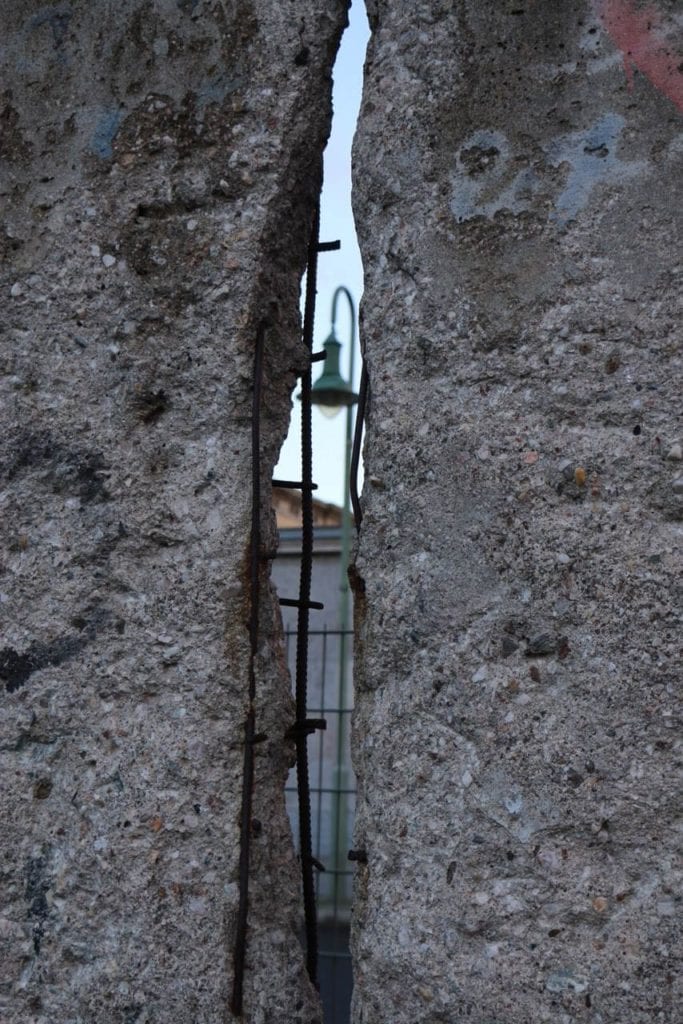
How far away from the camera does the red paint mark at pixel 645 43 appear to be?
183cm

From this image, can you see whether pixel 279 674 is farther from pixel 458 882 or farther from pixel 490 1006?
pixel 490 1006

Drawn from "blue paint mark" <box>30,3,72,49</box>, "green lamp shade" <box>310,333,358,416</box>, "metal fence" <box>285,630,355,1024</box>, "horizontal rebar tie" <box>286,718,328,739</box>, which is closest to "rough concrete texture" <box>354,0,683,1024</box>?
"horizontal rebar tie" <box>286,718,328,739</box>

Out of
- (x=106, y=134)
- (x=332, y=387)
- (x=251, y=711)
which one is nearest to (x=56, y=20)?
(x=106, y=134)

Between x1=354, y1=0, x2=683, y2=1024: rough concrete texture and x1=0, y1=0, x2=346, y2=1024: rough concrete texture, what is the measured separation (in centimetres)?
20

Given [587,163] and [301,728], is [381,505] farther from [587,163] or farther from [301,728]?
[587,163]

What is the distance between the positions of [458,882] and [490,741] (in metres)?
0.20

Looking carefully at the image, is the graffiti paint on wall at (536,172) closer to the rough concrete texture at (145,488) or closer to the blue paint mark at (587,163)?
the blue paint mark at (587,163)

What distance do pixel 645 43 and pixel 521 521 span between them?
0.75m

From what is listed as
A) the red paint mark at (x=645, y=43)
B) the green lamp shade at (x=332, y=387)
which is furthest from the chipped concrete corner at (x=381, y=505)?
the green lamp shade at (x=332, y=387)

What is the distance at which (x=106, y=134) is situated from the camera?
220 centimetres

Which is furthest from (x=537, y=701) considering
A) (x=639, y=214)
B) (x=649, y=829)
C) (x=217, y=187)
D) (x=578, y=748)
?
(x=217, y=187)

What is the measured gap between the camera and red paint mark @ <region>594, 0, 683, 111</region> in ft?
6.00

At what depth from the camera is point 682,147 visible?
1.80 m

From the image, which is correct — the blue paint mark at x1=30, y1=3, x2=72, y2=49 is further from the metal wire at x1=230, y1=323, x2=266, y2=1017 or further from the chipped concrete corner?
the metal wire at x1=230, y1=323, x2=266, y2=1017
